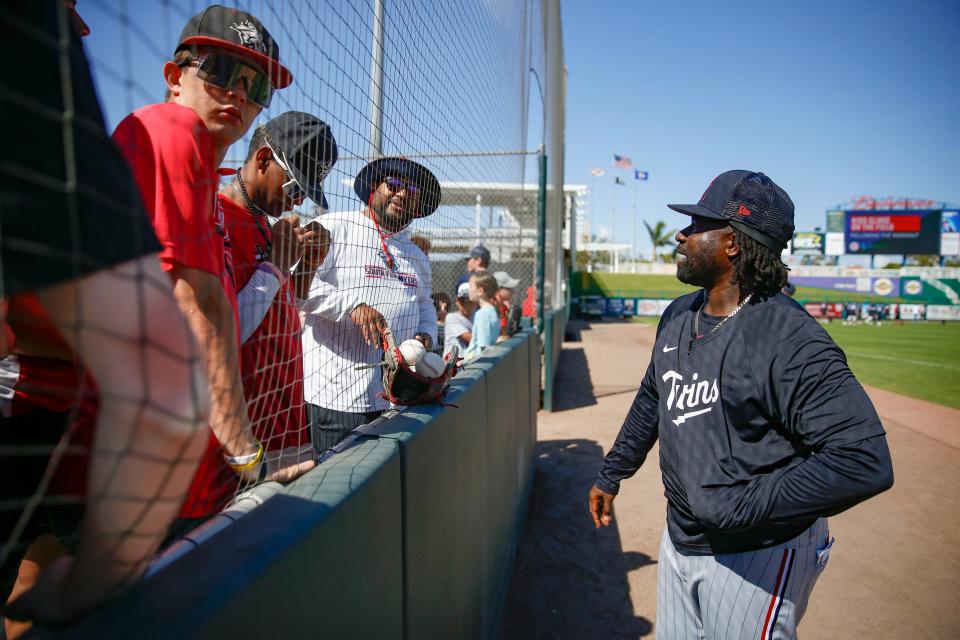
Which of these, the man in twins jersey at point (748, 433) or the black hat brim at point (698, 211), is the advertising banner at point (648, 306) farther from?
the man in twins jersey at point (748, 433)

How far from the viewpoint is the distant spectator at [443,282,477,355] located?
5496mm

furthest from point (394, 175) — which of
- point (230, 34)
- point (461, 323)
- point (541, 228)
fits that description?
point (541, 228)

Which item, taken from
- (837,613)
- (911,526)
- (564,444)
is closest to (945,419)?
(911,526)

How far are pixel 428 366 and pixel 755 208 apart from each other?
1184 millimetres

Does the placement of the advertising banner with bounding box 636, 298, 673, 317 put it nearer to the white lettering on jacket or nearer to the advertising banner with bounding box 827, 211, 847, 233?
the advertising banner with bounding box 827, 211, 847, 233

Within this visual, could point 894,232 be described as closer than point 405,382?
No

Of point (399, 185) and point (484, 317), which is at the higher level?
point (399, 185)

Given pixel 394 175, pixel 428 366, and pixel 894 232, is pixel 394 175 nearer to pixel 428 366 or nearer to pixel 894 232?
pixel 428 366

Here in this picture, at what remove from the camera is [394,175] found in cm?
227

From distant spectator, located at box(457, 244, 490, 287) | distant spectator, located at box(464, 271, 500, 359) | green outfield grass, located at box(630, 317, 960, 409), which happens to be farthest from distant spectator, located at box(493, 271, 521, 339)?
green outfield grass, located at box(630, 317, 960, 409)

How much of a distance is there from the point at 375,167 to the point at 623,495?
12.1 ft

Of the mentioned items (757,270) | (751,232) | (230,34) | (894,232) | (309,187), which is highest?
(894,232)

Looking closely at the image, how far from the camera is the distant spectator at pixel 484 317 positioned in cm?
498

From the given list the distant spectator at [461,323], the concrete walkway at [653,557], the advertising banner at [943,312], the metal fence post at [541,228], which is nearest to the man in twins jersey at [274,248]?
the concrete walkway at [653,557]
